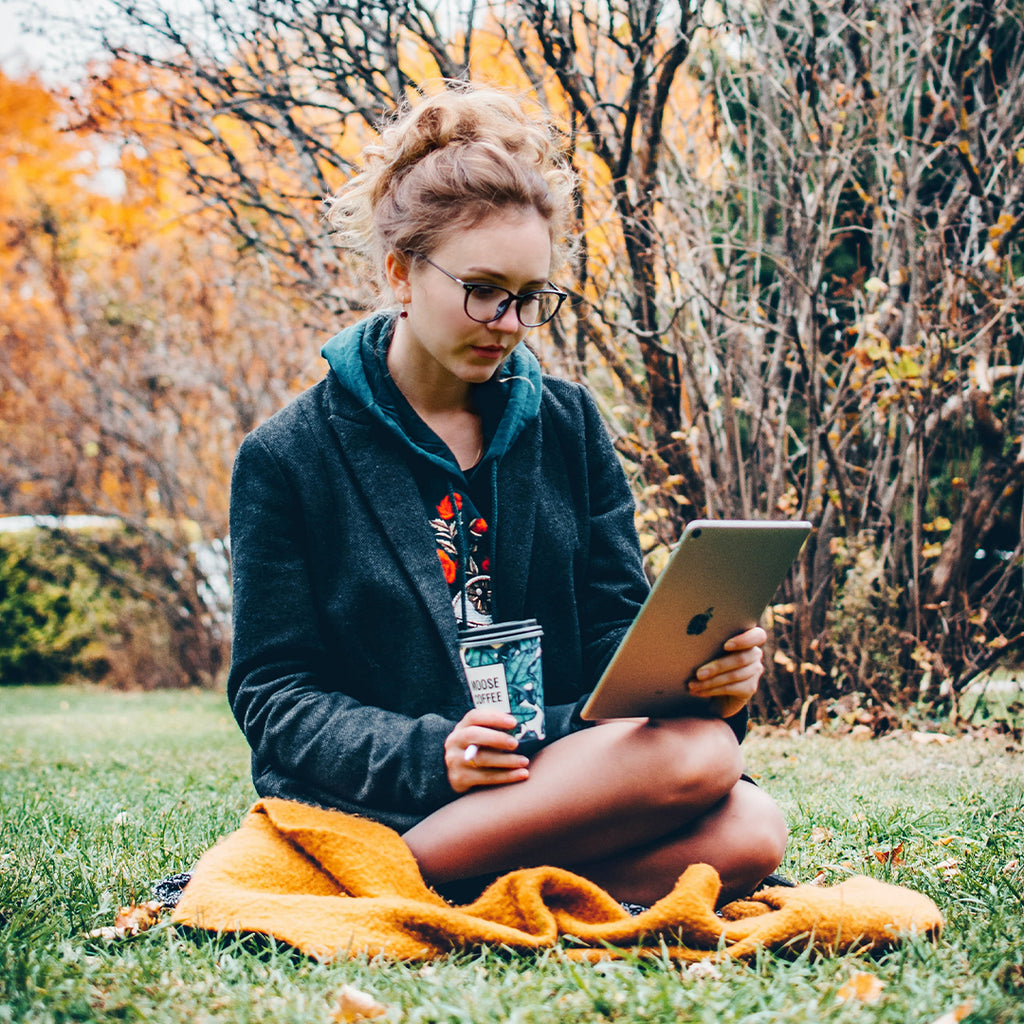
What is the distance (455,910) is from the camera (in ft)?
5.89

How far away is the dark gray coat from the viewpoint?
1956mm

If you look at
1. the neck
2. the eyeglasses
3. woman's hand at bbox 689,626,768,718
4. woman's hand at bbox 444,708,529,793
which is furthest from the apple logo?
the neck

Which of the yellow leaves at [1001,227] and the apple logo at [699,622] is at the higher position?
the yellow leaves at [1001,227]

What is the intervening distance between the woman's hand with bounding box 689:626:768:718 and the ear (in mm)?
974

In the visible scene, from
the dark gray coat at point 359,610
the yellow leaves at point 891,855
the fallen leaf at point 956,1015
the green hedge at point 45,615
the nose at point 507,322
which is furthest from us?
the green hedge at point 45,615

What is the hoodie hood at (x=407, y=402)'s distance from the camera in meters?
2.22

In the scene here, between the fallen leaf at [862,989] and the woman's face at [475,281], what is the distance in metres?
1.28

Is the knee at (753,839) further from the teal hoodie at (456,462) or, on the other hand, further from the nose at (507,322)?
the nose at (507,322)

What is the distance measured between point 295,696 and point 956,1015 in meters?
1.23

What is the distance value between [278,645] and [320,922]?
547 mm

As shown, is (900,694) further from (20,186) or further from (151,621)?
(20,186)

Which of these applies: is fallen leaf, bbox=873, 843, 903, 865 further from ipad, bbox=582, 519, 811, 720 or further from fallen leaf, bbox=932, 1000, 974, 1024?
fallen leaf, bbox=932, 1000, 974, 1024

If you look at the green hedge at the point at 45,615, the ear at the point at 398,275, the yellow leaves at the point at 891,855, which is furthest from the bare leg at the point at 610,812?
the green hedge at the point at 45,615

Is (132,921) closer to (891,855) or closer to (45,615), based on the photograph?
(891,855)
